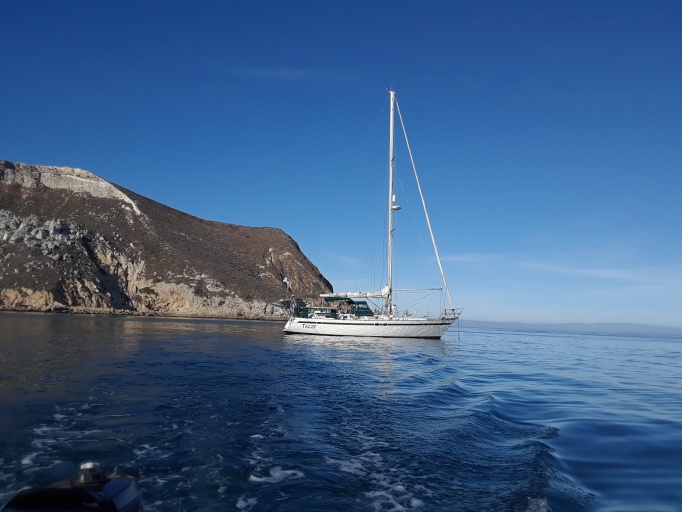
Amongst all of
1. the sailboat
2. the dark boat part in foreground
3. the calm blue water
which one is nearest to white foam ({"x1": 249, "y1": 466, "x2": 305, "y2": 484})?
the calm blue water

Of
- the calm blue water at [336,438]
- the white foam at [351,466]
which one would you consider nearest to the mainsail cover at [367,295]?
the calm blue water at [336,438]

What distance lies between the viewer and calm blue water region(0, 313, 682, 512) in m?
6.76

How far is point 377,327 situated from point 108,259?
71624 millimetres

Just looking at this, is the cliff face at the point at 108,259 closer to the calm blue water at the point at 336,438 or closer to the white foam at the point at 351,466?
the calm blue water at the point at 336,438

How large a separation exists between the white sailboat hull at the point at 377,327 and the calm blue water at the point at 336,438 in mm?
27683

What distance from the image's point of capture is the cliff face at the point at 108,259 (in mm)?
81681

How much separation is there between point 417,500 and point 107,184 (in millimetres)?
127377

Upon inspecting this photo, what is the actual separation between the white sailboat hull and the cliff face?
48.7 meters

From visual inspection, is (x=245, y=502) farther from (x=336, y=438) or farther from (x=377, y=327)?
(x=377, y=327)

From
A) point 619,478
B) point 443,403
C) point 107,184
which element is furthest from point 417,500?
point 107,184

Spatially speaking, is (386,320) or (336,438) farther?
(386,320)

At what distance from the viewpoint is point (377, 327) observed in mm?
47625

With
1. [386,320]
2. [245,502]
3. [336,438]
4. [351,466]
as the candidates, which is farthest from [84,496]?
[386,320]

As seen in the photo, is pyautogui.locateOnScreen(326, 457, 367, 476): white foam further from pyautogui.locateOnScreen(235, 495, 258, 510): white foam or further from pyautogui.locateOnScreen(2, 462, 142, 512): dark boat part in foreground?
pyautogui.locateOnScreen(2, 462, 142, 512): dark boat part in foreground
